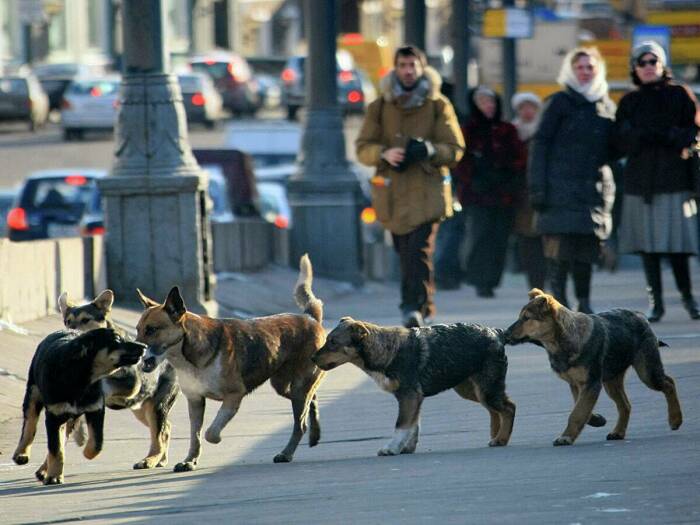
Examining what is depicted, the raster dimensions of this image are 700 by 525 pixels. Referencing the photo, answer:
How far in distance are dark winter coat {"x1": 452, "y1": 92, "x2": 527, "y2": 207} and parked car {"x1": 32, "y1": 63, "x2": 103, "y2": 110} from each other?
40593 millimetres

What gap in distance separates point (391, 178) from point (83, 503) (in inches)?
255

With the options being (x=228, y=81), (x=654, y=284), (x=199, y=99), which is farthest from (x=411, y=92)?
(x=228, y=81)

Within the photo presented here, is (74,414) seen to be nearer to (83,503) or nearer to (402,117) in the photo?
(83,503)

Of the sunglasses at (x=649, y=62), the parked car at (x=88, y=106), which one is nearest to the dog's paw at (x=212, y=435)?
the sunglasses at (x=649, y=62)

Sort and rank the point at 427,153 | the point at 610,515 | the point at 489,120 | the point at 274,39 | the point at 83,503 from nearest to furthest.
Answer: the point at 610,515, the point at 83,503, the point at 427,153, the point at 489,120, the point at 274,39

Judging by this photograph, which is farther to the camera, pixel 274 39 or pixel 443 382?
pixel 274 39

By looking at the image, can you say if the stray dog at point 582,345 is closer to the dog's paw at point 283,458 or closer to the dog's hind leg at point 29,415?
the dog's paw at point 283,458

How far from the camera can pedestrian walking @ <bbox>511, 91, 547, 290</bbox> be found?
17.7m

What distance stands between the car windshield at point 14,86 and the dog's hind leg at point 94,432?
142 ft

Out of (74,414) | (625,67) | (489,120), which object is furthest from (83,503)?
(625,67)

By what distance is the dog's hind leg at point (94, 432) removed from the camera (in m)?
8.99

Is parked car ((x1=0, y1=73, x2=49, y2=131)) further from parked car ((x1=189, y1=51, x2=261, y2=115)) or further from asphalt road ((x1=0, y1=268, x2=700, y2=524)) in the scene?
asphalt road ((x1=0, y1=268, x2=700, y2=524))

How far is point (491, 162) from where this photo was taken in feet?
60.0

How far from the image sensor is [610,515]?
22.9 ft
